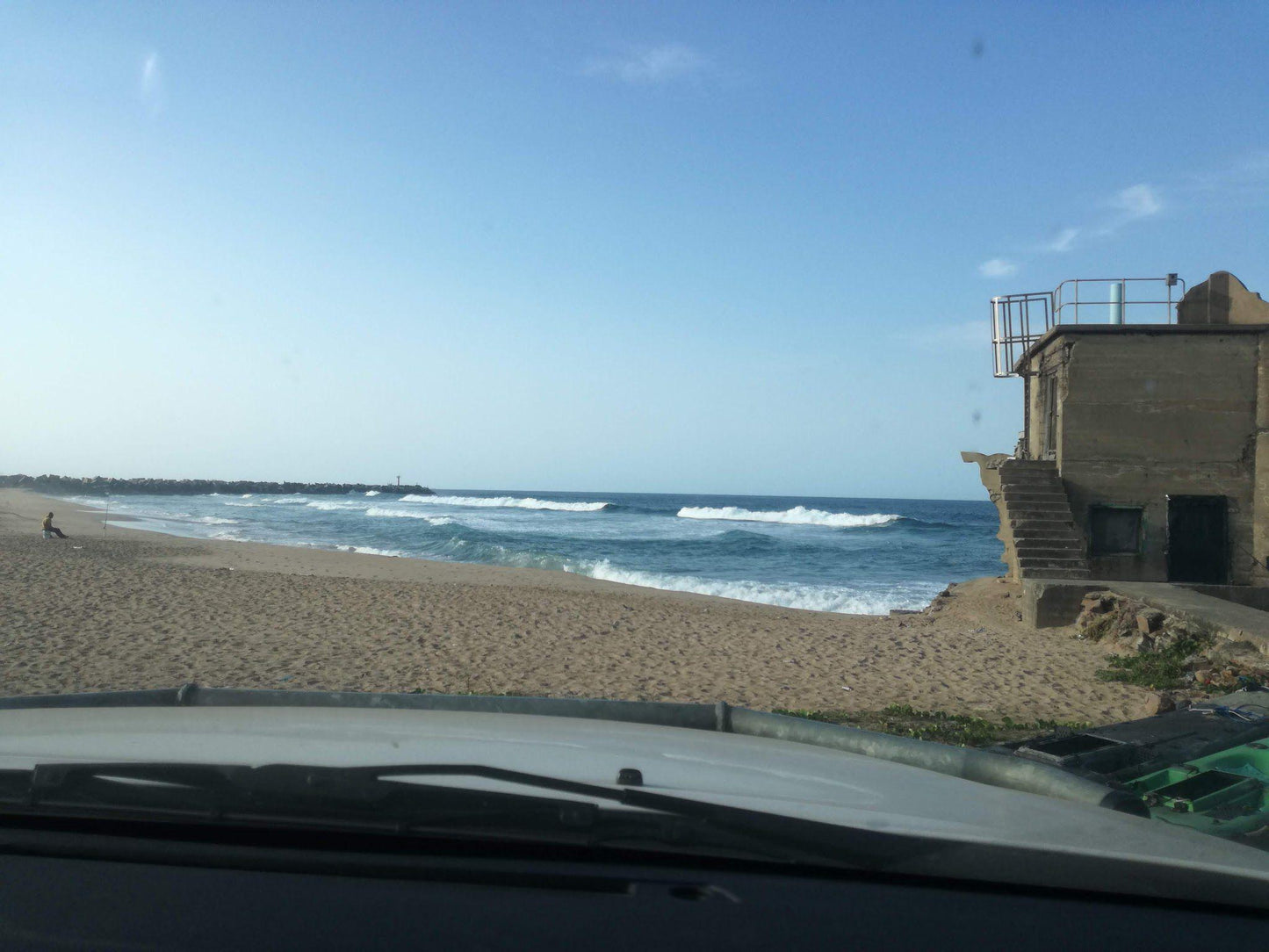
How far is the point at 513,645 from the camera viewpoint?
10945mm

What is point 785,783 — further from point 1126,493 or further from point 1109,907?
point 1126,493

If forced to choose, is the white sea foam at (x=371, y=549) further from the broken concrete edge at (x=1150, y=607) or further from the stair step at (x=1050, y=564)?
the broken concrete edge at (x=1150, y=607)

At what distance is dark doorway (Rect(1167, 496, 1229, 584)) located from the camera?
13.9 meters

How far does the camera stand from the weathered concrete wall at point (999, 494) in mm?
14469

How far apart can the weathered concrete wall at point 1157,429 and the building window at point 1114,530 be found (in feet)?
0.33

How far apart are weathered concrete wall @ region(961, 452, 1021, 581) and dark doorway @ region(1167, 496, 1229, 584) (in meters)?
2.30

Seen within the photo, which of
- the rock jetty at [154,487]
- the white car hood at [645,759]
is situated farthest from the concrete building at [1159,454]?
the rock jetty at [154,487]

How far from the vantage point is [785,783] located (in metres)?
1.82

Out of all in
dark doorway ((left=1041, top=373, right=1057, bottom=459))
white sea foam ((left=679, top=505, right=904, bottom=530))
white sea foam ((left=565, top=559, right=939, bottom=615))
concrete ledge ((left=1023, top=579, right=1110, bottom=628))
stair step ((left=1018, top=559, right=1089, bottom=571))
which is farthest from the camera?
white sea foam ((left=679, top=505, right=904, bottom=530))

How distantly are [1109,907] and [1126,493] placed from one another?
47.4 ft

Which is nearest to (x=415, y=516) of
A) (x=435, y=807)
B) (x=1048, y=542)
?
(x=1048, y=542)

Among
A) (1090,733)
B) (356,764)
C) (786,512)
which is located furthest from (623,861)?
(786,512)

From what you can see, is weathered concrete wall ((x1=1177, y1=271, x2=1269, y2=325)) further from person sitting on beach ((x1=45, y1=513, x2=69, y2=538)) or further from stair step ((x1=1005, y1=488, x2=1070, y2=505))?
person sitting on beach ((x1=45, y1=513, x2=69, y2=538))

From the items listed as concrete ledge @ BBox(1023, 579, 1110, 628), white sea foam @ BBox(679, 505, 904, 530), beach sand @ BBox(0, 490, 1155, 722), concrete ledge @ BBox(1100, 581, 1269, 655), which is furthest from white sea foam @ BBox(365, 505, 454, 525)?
concrete ledge @ BBox(1100, 581, 1269, 655)
